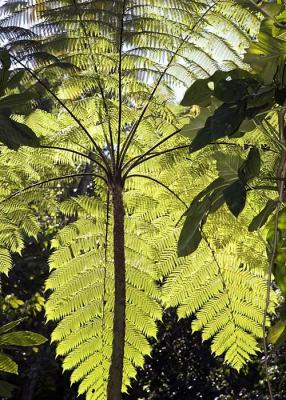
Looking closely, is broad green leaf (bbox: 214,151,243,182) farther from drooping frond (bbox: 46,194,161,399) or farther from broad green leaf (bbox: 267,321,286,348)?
drooping frond (bbox: 46,194,161,399)

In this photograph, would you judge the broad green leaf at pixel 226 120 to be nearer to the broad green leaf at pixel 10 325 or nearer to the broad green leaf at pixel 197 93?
the broad green leaf at pixel 197 93

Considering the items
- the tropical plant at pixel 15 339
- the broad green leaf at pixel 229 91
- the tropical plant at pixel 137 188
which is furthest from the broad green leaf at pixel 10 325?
the tropical plant at pixel 137 188

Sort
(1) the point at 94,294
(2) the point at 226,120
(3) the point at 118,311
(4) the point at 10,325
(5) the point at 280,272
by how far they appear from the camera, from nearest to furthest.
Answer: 1. (2) the point at 226,120
2. (5) the point at 280,272
3. (4) the point at 10,325
4. (3) the point at 118,311
5. (1) the point at 94,294

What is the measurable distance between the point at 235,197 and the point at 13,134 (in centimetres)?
52

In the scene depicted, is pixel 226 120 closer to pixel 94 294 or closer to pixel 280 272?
pixel 280 272

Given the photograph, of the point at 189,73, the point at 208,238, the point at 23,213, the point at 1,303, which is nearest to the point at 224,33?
the point at 189,73

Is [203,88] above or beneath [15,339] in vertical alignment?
above

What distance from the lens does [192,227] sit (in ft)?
5.06

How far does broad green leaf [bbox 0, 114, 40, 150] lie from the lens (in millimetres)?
1544

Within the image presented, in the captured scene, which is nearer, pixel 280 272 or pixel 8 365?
pixel 280 272

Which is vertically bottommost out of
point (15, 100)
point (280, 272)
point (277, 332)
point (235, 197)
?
point (277, 332)

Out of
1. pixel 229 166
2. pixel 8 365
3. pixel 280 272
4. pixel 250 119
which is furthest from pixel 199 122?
pixel 8 365

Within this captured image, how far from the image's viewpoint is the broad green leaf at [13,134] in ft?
5.07

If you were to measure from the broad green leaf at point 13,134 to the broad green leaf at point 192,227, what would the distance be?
16.1 inches
